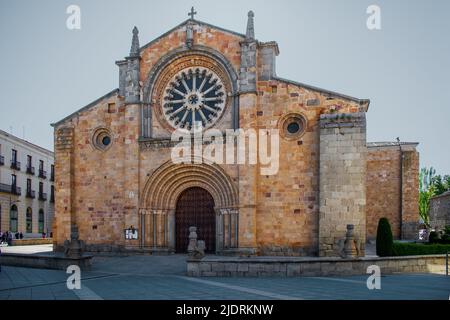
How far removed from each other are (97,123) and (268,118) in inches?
347

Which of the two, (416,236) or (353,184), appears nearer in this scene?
(353,184)

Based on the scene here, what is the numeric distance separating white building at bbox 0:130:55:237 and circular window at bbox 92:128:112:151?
1778 cm

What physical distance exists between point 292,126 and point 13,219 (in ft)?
94.5

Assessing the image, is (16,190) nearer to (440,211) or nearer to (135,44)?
(135,44)

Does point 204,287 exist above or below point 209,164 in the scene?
below

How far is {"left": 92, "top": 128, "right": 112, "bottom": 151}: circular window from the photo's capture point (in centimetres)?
1994

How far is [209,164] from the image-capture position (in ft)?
58.2

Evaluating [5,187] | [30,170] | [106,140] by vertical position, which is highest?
[106,140]

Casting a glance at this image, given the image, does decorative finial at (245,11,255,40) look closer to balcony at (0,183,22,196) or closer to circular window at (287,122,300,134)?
circular window at (287,122,300,134)

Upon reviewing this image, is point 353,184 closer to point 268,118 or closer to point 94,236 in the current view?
point 268,118

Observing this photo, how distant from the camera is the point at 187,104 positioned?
19.0 m

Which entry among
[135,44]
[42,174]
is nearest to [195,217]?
[135,44]

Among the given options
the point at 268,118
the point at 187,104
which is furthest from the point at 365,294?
the point at 187,104

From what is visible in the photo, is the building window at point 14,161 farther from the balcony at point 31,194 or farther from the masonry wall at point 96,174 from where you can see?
the masonry wall at point 96,174
